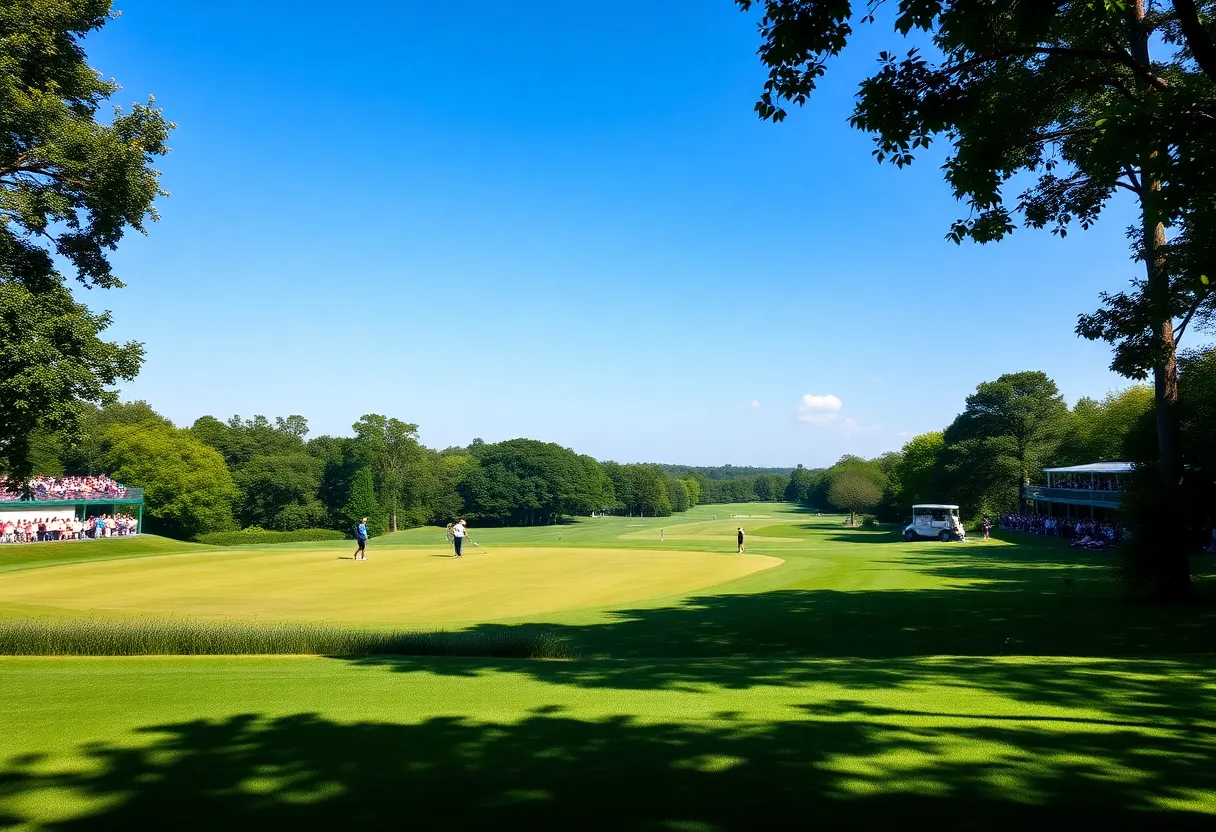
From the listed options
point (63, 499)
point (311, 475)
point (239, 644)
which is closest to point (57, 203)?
point (239, 644)

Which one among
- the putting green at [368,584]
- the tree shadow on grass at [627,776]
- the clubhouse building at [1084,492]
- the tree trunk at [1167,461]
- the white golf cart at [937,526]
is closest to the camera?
the tree shadow on grass at [627,776]

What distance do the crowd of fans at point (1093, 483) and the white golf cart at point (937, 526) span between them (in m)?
9.61

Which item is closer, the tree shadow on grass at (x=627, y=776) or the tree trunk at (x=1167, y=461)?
the tree shadow on grass at (x=627, y=776)

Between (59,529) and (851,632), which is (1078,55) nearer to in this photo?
(851,632)

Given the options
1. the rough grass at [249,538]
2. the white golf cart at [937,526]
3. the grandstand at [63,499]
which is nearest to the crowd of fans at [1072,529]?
the white golf cart at [937,526]

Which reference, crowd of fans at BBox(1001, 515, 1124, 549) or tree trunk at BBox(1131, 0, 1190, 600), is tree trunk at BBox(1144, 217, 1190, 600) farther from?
crowd of fans at BBox(1001, 515, 1124, 549)

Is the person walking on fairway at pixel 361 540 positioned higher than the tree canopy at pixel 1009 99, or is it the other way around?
the tree canopy at pixel 1009 99

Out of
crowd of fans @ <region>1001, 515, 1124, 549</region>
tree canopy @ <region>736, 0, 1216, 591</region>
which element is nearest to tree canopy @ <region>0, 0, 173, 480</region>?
tree canopy @ <region>736, 0, 1216, 591</region>

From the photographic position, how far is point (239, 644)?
13453mm

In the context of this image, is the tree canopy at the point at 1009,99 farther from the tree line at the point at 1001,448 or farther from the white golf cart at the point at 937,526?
the tree line at the point at 1001,448

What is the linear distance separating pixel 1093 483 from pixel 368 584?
54.9 metres

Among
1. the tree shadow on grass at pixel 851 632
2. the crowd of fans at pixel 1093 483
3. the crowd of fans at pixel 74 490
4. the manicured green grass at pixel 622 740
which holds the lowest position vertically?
the tree shadow on grass at pixel 851 632

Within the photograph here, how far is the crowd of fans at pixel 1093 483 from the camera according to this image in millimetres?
54562

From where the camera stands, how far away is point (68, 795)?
4.66 m
